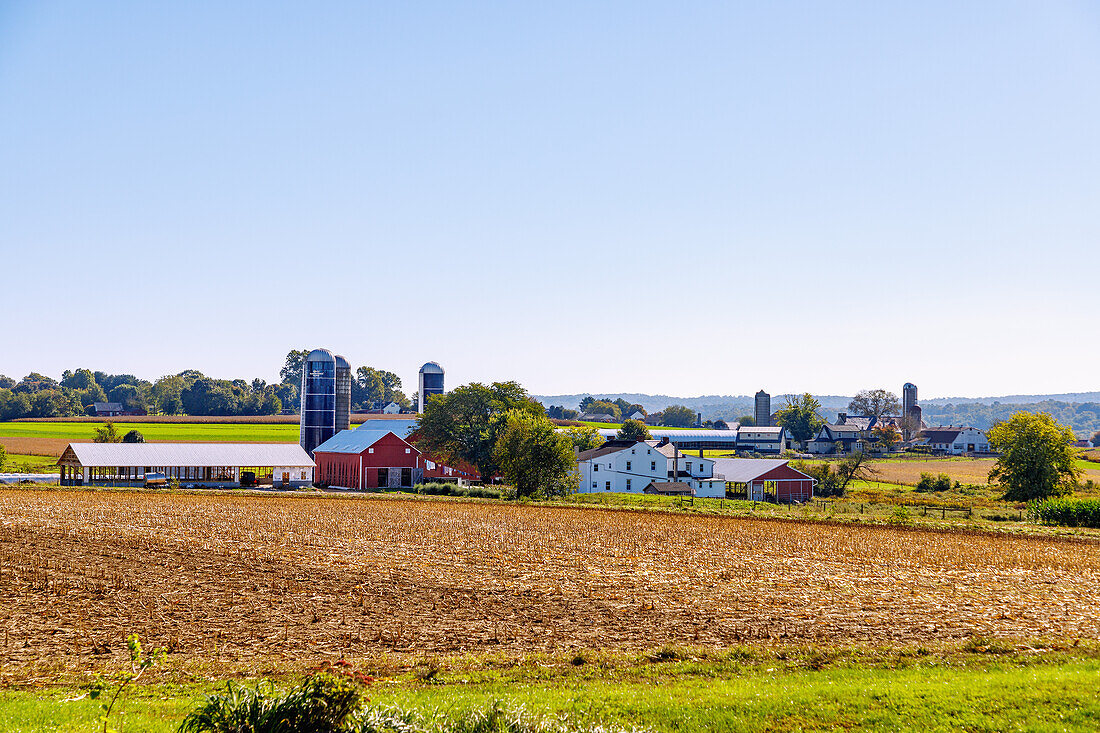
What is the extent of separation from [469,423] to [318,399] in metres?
18.8

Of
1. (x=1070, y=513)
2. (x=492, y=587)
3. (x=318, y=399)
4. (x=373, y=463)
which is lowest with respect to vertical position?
(x=1070, y=513)

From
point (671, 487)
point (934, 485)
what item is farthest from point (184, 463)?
point (934, 485)

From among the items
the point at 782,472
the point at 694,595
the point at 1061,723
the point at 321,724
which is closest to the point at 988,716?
the point at 1061,723

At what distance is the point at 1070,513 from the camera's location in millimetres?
50219

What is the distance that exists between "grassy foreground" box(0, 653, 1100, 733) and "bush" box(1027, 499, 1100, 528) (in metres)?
39.8

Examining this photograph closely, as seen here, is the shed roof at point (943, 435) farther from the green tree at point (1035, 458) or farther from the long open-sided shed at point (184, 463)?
the long open-sided shed at point (184, 463)

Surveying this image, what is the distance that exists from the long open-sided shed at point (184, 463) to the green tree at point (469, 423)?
1268 cm

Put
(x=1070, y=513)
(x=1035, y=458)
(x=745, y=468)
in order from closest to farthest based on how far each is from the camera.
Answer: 1. (x=1070, y=513)
2. (x=1035, y=458)
3. (x=745, y=468)

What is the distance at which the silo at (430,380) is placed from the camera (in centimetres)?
10788

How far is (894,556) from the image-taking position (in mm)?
32812

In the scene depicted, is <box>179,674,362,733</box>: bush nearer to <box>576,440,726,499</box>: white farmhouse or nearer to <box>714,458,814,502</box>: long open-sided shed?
<box>714,458,814,502</box>: long open-sided shed

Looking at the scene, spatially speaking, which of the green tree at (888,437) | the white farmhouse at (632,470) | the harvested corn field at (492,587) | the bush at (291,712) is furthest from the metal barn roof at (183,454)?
the green tree at (888,437)

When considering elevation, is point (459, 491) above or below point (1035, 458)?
below

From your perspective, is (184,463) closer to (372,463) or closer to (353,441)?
(353,441)
